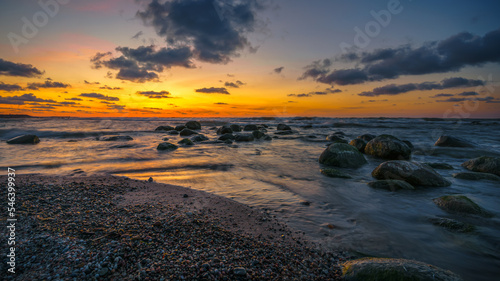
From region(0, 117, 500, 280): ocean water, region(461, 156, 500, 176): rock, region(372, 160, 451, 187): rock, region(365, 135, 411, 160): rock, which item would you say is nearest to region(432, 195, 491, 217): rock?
region(0, 117, 500, 280): ocean water

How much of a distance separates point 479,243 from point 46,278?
5634 mm

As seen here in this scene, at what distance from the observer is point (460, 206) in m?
4.39

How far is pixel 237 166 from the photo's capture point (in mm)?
8500

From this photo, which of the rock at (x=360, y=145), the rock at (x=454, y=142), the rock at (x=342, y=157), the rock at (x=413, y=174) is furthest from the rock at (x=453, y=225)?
the rock at (x=454, y=142)

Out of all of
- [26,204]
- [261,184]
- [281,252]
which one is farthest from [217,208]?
[26,204]

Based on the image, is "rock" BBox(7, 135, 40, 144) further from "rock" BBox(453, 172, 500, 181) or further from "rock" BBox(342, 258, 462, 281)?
"rock" BBox(453, 172, 500, 181)

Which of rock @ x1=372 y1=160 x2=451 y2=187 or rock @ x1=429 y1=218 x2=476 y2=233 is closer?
rock @ x1=429 y1=218 x2=476 y2=233

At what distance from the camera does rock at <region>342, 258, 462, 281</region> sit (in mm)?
2324

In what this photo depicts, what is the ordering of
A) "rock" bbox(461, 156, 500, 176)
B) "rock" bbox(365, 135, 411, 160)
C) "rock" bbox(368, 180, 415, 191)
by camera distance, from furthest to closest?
1. "rock" bbox(365, 135, 411, 160)
2. "rock" bbox(461, 156, 500, 176)
3. "rock" bbox(368, 180, 415, 191)

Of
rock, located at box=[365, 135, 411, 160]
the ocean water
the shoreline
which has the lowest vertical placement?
the ocean water

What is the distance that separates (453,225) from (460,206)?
3.13ft

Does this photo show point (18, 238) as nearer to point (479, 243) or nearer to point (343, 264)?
point (343, 264)

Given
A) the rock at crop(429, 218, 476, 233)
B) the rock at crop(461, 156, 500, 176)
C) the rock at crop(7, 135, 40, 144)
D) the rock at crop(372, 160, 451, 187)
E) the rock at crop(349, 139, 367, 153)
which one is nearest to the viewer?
the rock at crop(429, 218, 476, 233)

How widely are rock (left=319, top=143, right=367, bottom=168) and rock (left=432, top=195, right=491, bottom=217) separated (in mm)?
3820
